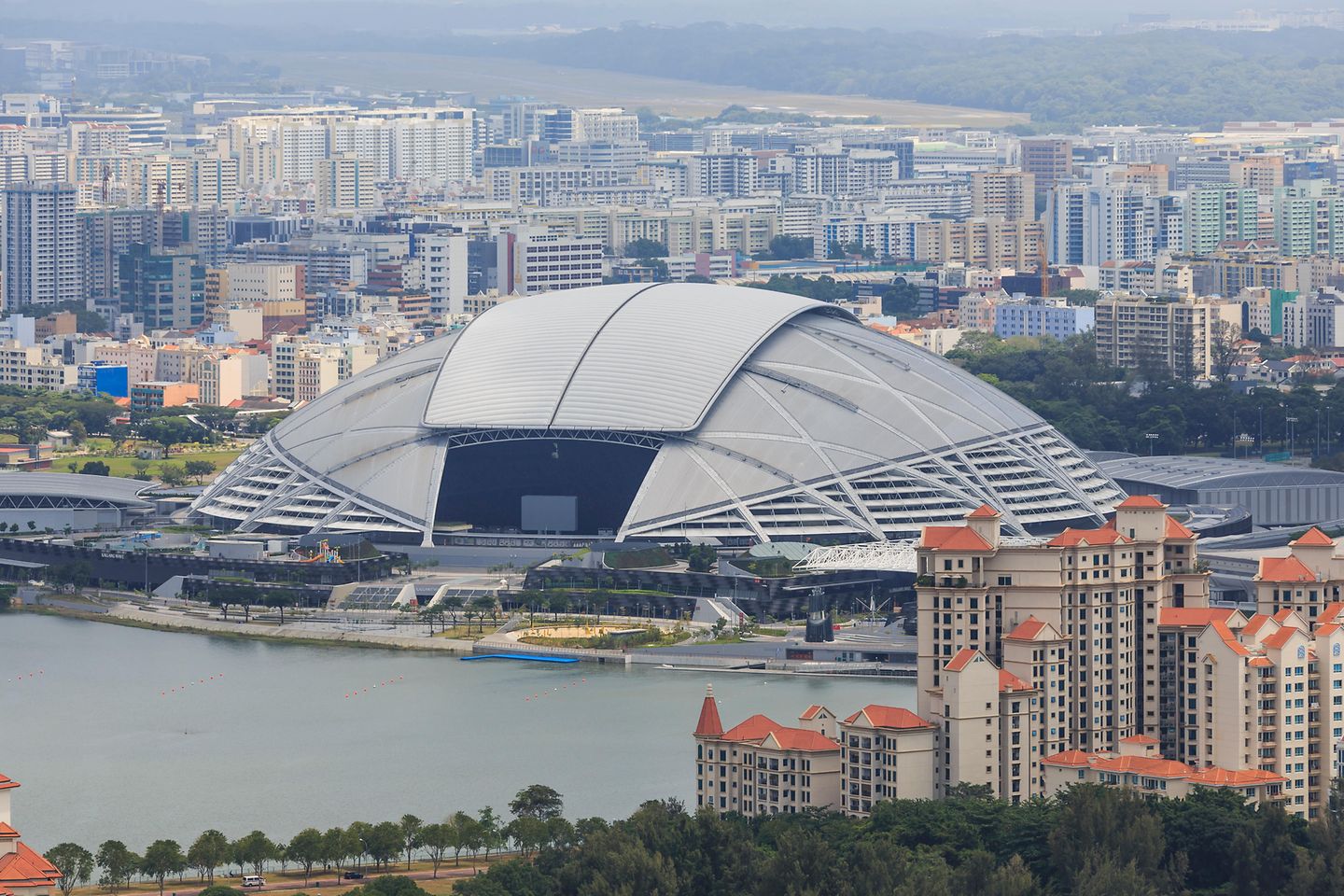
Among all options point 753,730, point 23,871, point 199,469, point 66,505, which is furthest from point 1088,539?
point 199,469

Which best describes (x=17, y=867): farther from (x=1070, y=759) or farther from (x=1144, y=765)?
(x=1144, y=765)

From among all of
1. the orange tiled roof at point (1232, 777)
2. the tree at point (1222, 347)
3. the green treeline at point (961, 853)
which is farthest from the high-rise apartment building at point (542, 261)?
the green treeline at point (961, 853)

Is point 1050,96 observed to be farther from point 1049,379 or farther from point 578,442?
point 578,442

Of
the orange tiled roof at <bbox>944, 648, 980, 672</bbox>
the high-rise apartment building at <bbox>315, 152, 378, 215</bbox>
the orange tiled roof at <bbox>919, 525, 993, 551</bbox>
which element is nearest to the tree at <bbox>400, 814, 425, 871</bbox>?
the orange tiled roof at <bbox>944, 648, 980, 672</bbox>

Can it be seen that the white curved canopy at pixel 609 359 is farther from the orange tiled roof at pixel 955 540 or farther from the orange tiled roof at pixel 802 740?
the orange tiled roof at pixel 802 740

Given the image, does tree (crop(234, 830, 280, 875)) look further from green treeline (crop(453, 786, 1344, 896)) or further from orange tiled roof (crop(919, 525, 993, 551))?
orange tiled roof (crop(919, 525, 993, 551))

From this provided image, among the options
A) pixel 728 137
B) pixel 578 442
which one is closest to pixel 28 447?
pixel 578 442
